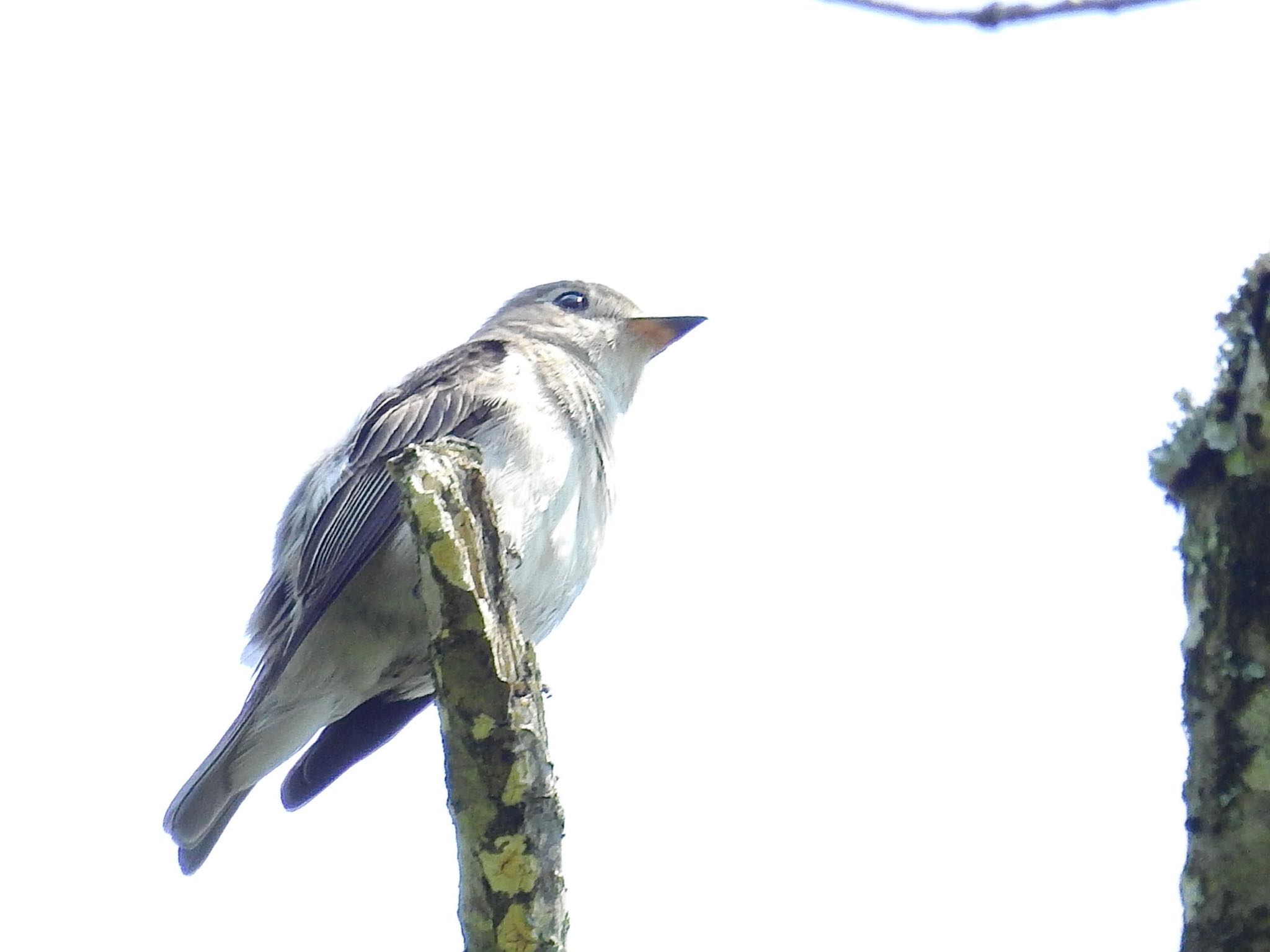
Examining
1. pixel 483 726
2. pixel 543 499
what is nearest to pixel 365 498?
pixel 543 499

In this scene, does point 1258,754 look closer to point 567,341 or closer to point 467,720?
point 467,720

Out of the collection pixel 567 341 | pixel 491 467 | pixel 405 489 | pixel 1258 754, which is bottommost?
pixel 1258 754

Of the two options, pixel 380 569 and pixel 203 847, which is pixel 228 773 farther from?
pixel 380 569

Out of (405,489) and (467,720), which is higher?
(405,489)

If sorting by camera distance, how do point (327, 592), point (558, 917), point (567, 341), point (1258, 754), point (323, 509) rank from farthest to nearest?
1. point (567, 341)
2. point (323, 509)
3. point (327, 592)
4. point (558, 917)
5. point (1258, 754)

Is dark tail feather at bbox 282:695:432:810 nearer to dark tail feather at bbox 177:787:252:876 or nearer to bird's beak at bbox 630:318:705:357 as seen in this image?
dark tail feather at bbox 177:787:252:876

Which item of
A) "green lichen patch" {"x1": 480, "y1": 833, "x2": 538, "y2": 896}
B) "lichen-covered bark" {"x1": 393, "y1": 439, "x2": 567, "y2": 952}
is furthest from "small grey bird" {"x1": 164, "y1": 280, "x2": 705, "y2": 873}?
"green lichen patch" {"x1": 480, "y1": 833, "x2": 538, "y2": 896}

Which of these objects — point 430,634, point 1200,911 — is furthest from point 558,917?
point 1200,911
